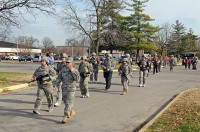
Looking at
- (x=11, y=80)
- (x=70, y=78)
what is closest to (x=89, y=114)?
(x=70, y=78)

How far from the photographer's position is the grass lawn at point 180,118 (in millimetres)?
7786

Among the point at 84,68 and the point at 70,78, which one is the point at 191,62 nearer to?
the point at 84,68

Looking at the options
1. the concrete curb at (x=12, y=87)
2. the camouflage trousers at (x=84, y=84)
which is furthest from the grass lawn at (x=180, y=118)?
the concrete curb at (x=12, y=87)

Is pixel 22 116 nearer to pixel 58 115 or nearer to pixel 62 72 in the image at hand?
pixel 58 115

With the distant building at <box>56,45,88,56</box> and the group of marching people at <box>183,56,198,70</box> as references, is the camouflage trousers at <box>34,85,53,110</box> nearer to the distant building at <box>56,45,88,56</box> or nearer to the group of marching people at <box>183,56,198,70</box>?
the group of marching people at <box>183,56,198,70</box>

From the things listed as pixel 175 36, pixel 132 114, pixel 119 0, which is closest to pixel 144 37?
pixel 119 0

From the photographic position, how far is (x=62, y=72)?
29.8 ft

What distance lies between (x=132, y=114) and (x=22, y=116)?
10.0ft

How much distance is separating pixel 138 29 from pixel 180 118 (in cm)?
4676

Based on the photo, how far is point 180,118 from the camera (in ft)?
29.4

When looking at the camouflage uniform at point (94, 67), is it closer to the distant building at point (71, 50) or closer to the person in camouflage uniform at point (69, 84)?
the person in camouflage uniform at point (69, 84)

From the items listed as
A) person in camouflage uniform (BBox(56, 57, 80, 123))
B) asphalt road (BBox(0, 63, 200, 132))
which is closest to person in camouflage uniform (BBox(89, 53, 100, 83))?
asphalt road (BBox(0, 63, 200, 132))

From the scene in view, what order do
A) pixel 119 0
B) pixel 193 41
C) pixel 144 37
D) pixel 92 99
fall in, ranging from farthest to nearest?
pixel 193 41 → pixel 144 37 → pixel 119 0 → pixel 92 99

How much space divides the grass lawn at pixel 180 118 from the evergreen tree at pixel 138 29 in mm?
42428
